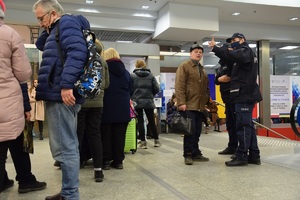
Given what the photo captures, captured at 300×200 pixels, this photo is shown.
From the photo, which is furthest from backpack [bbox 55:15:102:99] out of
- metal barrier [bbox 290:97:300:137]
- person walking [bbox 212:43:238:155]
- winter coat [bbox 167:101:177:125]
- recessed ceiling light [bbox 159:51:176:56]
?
recessed ceiling light [bbox 159:51:176:56]

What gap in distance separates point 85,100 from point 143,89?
2.50m

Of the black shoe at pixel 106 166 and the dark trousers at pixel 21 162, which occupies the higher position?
the dark trousers at pixel 21 162

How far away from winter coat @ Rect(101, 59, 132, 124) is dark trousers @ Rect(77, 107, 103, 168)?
1.33 ft

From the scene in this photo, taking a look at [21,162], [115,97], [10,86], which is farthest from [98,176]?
→ [10,86]

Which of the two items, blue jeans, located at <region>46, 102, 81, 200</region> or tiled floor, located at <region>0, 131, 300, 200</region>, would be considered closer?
blue jeans, located at <region>46, 102, 81, 200</region>

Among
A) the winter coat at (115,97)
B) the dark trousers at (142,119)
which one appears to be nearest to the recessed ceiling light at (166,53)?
the dark trousers at (142,119)

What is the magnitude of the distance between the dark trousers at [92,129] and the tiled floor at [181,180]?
266mm

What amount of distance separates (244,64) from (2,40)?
9.10 feet

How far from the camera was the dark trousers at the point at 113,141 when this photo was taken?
3.65 m

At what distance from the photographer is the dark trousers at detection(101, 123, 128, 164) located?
3.65m

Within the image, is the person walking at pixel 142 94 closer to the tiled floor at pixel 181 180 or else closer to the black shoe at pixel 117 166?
the tiled floor at pixel 181 180

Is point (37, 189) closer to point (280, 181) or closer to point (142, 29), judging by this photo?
point (280, 181)

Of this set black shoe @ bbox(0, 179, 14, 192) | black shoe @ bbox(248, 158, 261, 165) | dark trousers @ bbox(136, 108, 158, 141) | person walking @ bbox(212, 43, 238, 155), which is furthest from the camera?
dark trousers @ bbox(136, 108, 158, 141)

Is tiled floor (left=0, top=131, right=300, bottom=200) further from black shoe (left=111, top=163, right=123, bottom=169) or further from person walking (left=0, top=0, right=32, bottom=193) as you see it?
person walking (left=0, top=0, right=32, bottom=193)
